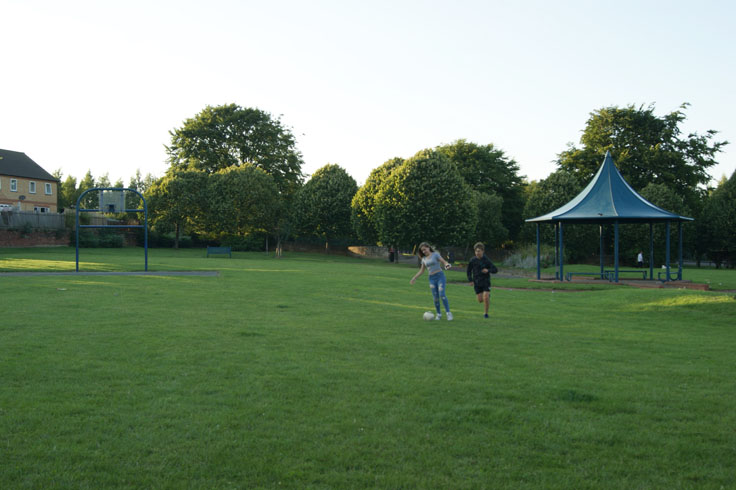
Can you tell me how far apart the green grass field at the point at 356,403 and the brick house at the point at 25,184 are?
199ft

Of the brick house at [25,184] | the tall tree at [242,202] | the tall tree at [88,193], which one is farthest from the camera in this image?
the tall tree at [88,193]

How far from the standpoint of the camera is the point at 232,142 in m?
67.7

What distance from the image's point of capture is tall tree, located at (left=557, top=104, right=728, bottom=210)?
187ft

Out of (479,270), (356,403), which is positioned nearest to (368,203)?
(479,270)

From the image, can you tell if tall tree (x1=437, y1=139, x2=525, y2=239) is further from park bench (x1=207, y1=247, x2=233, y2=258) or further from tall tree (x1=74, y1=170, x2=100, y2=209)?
tall tree (x1=74, y1=170, x2=100, y2=209)

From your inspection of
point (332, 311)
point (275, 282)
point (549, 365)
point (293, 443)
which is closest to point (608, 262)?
point (275, 282)

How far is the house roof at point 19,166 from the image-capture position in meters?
62.5

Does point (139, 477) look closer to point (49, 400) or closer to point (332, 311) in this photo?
Result: point (49, 400)

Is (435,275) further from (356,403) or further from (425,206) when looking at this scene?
(425,206)

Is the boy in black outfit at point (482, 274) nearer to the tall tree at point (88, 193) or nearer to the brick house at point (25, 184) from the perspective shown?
the brick house at point (25, 184)

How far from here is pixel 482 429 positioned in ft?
17.5

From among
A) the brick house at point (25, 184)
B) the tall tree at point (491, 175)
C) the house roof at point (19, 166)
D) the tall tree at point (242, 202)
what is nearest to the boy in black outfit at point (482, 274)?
the tall tree at point (242, 202)

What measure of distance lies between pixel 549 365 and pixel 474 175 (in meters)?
61.5

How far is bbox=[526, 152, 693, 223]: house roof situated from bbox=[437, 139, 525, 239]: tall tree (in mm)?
37818
